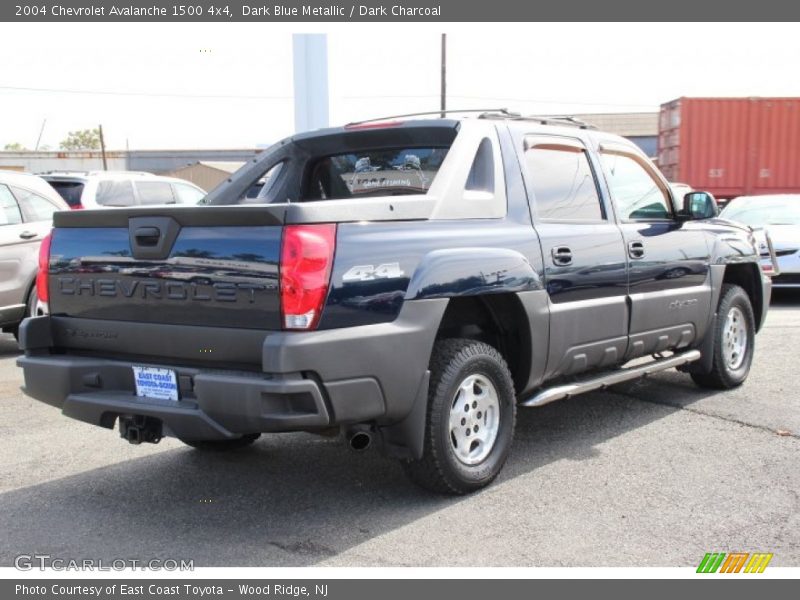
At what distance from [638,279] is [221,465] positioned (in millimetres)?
2929

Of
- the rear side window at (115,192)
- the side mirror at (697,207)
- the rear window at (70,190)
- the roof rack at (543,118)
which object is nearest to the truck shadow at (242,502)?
the side mirror at (697,207)

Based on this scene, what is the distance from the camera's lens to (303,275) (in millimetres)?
3508

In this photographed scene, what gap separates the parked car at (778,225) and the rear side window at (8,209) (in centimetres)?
873

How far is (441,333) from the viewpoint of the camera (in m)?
4.44

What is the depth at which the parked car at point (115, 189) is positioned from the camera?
36.7ft

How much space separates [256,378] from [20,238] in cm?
594

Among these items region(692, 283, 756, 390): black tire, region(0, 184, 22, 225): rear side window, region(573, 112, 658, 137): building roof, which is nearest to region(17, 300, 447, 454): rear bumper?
region(692, 283, 756, 390): black tire

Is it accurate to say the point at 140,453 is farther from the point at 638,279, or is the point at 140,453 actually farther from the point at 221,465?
the point at 638,279

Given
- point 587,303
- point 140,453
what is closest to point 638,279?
point 587,303

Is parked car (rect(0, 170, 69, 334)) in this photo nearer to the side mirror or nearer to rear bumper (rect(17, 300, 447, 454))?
rear bumper (rect(17, 300, 447, 454))

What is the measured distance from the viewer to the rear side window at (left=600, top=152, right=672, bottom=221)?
557 centimetres

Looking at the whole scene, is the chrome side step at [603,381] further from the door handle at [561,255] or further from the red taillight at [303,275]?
the red taillight at [303,275]

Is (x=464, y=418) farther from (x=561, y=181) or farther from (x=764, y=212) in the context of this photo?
(x=764, y=212)

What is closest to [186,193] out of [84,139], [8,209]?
Answer: [8,209]
